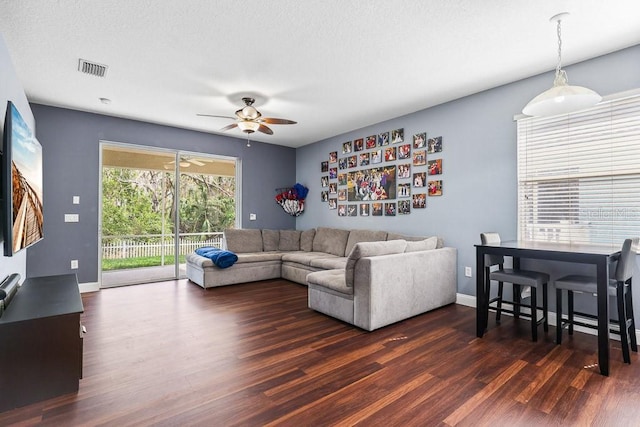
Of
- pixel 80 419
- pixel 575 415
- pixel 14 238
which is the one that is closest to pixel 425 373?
pixel 575 415

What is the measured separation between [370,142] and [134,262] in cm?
489

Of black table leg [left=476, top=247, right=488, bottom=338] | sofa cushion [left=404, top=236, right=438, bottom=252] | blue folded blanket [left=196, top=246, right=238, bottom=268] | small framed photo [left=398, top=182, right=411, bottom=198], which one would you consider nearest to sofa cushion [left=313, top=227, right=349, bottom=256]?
small framed photo [left=398, top=182, right=411, bottom=198]

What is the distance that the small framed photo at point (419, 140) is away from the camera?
172 inches

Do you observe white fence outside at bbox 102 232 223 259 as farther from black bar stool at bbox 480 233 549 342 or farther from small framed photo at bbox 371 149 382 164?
black bar stool at bbox 480 233 549 342

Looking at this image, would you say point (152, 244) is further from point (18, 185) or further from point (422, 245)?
point (422, 245)

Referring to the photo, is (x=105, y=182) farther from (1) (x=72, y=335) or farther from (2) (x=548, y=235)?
(2) (x=548, y=235)

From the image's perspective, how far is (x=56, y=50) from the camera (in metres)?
2.84

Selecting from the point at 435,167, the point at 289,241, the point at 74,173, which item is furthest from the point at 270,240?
the point at 435,167

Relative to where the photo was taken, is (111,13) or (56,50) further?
(56,50)

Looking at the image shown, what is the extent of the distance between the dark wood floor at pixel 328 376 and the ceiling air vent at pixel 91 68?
2574 millimetres

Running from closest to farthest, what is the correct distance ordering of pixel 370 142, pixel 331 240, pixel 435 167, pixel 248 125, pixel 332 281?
pixel 332 281 → pixel 248 125 → pixel 435 167 → pixel 370 142 → pixel 331 240

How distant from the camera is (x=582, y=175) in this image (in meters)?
3.06

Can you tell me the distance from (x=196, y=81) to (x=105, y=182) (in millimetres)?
2857

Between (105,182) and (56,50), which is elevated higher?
(56,50)
